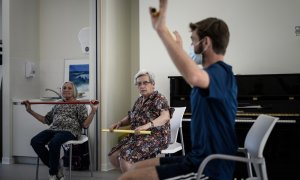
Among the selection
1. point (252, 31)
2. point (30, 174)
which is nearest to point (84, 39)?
point (30, 174)

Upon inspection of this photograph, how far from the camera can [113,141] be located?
452cm

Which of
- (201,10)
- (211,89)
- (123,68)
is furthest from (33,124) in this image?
(211,89)

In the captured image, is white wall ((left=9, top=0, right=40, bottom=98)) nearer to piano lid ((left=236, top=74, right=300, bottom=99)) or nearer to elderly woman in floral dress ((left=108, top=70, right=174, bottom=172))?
elderly woman in floral dress ((left=108, top=70, right=174, bottom=172))

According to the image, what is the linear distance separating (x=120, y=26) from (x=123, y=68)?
1.88 feet

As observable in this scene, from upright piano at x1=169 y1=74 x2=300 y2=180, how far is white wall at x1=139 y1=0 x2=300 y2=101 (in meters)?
0.26

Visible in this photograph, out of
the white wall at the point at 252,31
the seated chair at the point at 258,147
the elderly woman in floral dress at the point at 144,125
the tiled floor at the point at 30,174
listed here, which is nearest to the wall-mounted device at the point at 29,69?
the tiled floor at the point at 30,174

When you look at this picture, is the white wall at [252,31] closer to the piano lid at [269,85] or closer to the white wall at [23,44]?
the piano lid at [269,85]

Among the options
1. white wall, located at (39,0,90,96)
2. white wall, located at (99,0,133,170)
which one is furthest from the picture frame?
white wall, located at (99,0,133,170)

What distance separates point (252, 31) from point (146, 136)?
75.5 inches

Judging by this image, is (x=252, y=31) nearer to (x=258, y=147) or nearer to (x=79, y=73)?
(x=79, y=73)

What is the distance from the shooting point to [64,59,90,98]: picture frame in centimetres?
468

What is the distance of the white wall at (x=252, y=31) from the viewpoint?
3873 mm

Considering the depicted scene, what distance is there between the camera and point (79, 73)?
4699 millimetres

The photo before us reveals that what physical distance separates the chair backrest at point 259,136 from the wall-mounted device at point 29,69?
125 inches
